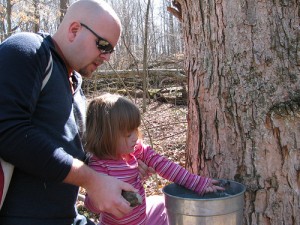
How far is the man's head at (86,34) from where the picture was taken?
7.22ft

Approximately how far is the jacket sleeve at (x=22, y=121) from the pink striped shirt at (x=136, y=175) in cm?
58

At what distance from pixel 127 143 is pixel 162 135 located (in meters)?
5.94

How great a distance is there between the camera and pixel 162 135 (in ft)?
27.2

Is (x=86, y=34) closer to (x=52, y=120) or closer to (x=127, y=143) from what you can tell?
(x=52, y=120)

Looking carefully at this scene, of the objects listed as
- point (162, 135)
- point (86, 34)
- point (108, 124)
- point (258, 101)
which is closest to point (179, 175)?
point (108, 124)

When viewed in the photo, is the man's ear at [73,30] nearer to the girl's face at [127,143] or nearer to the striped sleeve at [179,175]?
the girl's face at [127,143]

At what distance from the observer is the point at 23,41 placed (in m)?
1.89

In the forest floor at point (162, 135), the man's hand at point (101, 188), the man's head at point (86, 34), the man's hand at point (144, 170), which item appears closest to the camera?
the man's hand at point (101, 188)

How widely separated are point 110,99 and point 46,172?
0.74 meters

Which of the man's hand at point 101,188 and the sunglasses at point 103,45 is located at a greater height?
the sunglasses at point 103,45

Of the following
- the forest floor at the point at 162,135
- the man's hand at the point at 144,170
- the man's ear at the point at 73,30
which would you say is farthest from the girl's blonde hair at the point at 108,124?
the forest floor at the point at 162,135

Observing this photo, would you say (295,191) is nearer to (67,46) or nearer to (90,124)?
(90,124)

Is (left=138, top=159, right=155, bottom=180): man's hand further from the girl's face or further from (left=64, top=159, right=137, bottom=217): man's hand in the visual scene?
(left=64, top=159, right=137, bottom=217): man's hand

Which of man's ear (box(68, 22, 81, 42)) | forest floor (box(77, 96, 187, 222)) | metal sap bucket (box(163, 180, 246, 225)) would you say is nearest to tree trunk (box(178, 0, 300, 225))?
metal sap bucket (box(163, 180, 246, 225))
